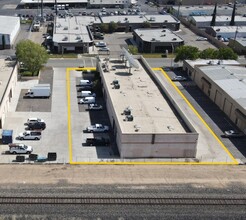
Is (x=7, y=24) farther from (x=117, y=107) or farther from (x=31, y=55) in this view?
(x=117, y=107)

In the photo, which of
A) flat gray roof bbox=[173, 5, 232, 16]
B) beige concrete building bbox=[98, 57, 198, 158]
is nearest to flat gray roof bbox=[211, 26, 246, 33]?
flat gray roof bbox=[173, 5, 232, 16]

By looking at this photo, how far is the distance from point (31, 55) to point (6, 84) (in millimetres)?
8715

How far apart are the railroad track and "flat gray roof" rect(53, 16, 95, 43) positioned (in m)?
40.2

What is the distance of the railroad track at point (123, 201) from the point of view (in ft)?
88.5

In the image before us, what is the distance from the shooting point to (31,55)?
5022cm

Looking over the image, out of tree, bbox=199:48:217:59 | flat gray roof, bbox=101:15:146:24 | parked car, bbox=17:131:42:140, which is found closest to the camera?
parked car, bbox=17:131:42:140

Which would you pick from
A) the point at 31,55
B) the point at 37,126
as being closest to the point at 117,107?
the point at 37,126

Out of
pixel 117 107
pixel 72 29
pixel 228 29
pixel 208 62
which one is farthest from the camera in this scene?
pixel 228 29

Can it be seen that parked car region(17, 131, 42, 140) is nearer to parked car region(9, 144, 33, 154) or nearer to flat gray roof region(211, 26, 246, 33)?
parked car region(9, 144, 33, 154)

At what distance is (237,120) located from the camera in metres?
40.4

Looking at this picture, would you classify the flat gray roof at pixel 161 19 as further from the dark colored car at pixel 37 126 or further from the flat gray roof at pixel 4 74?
the dark colored car at pixel 37 126

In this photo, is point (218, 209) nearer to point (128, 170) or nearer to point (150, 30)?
point (128, 170)

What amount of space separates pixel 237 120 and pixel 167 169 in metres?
12.3

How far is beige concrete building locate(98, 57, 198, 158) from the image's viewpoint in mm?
32906
